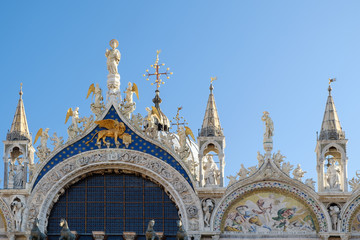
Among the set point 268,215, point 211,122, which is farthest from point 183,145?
point 268,215

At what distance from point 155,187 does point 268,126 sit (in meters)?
3.56

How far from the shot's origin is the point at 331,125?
35.6m

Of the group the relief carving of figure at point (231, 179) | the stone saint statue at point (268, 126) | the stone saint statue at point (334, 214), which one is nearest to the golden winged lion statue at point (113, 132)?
the relief carving of figure at point (231, 179)

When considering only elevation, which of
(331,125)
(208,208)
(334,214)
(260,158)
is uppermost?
(331,125)

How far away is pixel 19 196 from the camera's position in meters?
35.3

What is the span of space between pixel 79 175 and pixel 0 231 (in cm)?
265

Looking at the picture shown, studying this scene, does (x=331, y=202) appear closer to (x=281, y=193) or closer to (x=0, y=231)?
(x=281, y=193)

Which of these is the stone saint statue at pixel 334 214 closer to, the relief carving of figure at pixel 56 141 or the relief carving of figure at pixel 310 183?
the relief carving of figure at pixel 310 183

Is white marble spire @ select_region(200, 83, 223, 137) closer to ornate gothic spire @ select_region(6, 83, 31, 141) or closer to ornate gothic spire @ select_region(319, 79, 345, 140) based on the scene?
ornate gothic spire @ select_region(319, 79, 345, 140)

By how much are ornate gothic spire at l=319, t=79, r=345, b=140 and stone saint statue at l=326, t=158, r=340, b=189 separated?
0.74 metres

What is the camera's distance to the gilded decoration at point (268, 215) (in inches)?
1372

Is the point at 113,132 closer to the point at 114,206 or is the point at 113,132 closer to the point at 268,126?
the point at 114,206

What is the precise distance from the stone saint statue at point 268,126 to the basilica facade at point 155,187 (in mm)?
28

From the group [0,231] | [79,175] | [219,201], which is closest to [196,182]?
[219,201]
